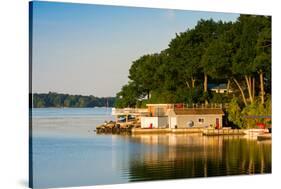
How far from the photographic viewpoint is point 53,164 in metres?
9.03

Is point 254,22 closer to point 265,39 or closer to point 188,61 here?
point 265,39

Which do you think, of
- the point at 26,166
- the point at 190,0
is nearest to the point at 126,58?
the point at 190,0

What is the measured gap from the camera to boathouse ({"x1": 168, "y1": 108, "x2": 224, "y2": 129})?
33.9ft

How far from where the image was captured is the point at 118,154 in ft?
31.7

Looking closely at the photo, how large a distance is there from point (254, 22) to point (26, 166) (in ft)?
12.8

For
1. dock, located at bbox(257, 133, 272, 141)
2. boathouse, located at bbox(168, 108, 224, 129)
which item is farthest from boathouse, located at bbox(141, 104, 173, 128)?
dock, located at bbox(257, 133, 272, 141)

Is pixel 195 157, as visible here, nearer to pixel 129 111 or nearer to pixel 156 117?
pixel 156 117

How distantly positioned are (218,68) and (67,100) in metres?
2.65

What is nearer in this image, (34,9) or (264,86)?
(34,9)

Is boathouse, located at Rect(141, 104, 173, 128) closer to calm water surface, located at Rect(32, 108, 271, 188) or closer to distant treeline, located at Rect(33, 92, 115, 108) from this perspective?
calm water surface, located at Rect(32, 108, 271, 188)

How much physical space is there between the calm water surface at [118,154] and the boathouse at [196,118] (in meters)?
0.19

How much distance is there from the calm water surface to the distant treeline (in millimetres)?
88

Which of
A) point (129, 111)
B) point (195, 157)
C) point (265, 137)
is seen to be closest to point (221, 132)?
point (265, 137)

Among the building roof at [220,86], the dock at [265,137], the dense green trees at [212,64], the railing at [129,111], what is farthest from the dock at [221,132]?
the railing at [129,111]
